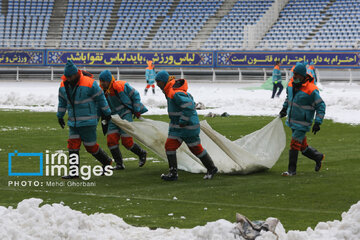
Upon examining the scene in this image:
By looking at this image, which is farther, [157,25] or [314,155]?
[157,25]

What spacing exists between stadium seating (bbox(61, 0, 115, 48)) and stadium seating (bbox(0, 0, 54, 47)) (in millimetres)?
1505

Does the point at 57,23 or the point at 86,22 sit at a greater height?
the point at 86,22

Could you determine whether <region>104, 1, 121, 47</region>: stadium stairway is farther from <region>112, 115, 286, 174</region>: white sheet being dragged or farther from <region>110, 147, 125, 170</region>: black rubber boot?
<region>112, 115, 286, 174</region>: white sheet being dragged

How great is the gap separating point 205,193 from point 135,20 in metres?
39.1

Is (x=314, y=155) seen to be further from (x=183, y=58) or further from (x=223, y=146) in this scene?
(x=183, y=58)

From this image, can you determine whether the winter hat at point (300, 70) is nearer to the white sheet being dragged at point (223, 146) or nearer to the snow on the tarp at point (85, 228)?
the white sheet being dragged at point (223, 146)

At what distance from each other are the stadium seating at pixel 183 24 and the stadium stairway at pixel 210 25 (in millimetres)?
236

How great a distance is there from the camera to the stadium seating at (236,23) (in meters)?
42.2

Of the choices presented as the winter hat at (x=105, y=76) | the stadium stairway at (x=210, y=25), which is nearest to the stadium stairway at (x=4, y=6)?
the stadium stairway at (x=210, y=25)

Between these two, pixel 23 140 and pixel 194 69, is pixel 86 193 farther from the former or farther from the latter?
pixel 194 69

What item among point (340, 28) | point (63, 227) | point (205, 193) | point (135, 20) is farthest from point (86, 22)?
point (63, 227)

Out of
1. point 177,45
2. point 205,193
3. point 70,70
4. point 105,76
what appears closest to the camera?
point 205,193

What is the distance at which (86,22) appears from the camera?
47375 millimetres

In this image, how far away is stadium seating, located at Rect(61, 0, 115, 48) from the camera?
45.6 meters
